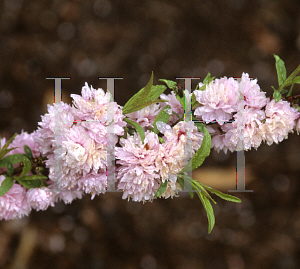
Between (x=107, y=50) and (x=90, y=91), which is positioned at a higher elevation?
(x=107, y=50)

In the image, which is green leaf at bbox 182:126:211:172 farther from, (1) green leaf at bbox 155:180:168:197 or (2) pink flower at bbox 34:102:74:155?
(2) pink flower at bbox 34:102:74:155

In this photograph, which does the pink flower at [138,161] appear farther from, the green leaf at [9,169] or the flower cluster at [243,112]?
the green leaf at [9,169]

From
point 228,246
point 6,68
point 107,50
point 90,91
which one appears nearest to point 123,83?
point 107,50

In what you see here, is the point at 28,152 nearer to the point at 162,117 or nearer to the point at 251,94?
the point at 162,117

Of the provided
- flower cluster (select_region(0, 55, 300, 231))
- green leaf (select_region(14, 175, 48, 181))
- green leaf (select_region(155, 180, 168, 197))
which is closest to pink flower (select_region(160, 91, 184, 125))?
flower cluster (select_region(0, 55, 300, 231))

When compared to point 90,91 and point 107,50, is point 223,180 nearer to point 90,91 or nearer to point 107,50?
point 107,50

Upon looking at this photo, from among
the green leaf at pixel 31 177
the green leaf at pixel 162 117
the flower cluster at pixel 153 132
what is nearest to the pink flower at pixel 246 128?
the flower cluster at pixel 153 132

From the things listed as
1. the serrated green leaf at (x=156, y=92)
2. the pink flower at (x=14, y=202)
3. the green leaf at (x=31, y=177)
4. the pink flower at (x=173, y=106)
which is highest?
the serrated green leaf at (x=156, y=92)
